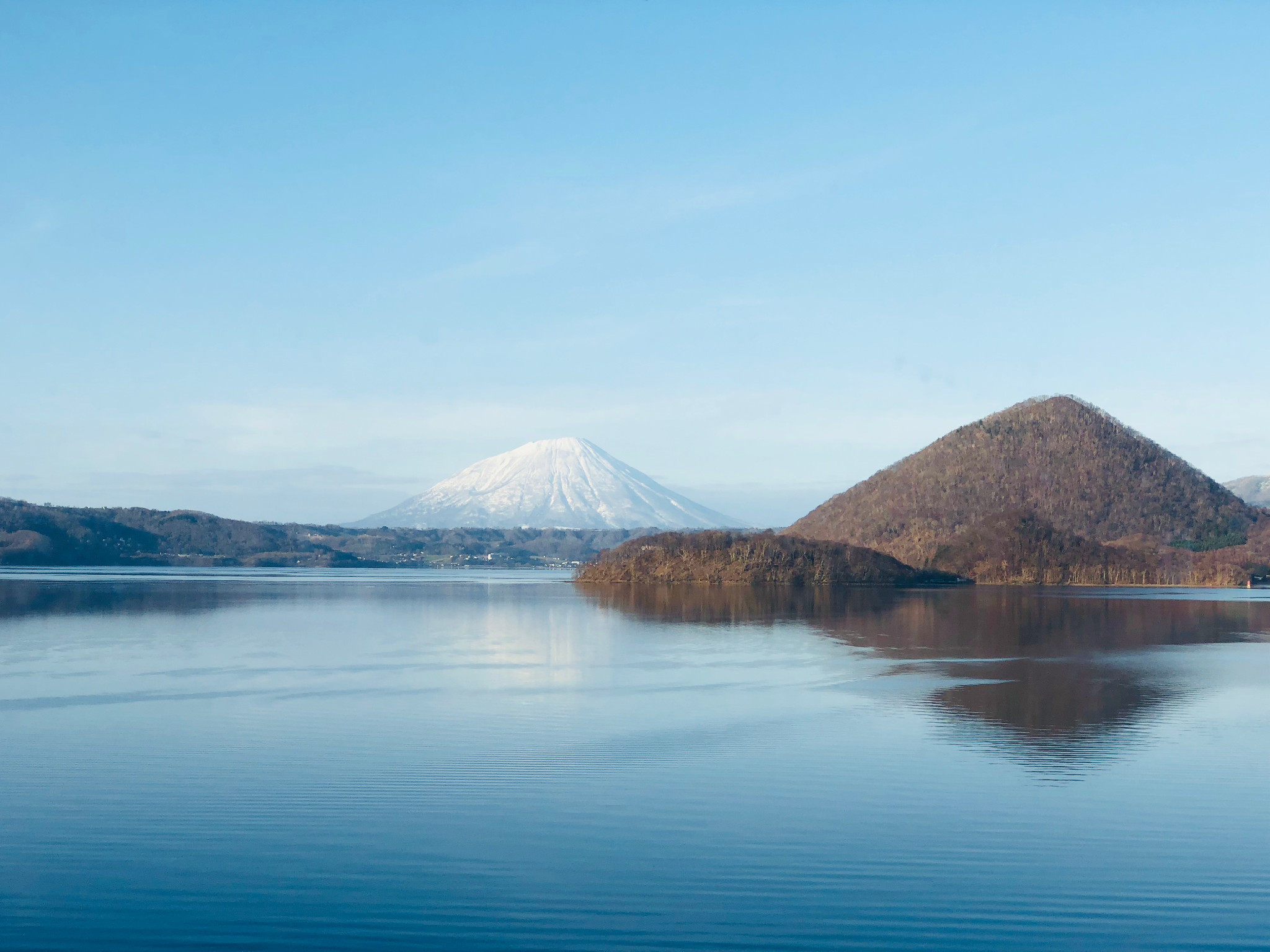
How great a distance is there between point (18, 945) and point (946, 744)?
16315 millimetres

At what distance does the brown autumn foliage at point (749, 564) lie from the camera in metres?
136

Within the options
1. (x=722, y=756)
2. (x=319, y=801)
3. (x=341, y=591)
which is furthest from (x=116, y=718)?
(x=341, y=591)

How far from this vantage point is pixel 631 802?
17094 millimetres

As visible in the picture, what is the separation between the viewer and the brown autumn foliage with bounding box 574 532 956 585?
135500mm

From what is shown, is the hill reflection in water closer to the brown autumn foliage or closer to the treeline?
the brown autumn foliage

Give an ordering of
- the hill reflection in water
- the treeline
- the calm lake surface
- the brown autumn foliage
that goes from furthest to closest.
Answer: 1. the treeline
2. the brown autumn foliage
3. the hill reflection in water
4. the calm lake surface

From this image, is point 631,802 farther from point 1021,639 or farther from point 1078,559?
point 1078,559

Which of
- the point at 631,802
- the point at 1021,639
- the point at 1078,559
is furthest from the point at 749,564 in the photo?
the point at 631,802

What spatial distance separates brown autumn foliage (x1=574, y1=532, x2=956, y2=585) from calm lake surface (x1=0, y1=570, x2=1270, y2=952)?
95.0 meters

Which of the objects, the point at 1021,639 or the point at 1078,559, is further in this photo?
the point at 1078,559

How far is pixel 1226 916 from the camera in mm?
12281

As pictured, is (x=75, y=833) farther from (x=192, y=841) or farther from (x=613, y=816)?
(x=613, y=816)

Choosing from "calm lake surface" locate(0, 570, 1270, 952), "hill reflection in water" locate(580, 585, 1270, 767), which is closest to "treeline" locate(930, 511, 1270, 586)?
"hill reflection in water" locate(580, 585, 1270, 767)

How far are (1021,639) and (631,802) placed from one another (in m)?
36.0
